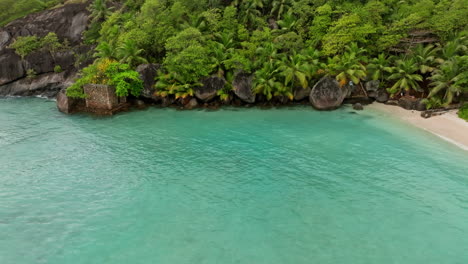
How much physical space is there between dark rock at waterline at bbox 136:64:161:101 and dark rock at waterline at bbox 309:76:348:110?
47.5ft

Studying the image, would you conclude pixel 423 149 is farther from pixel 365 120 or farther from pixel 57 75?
pixel 57 75

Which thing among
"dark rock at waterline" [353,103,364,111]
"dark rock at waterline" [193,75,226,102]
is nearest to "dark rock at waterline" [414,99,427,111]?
"dark rock at waterline" [353,103,364,111]

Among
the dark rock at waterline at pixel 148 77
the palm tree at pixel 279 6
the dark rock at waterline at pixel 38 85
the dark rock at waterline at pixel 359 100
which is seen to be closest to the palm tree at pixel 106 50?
the dark rock at waterline at pixel 148 77

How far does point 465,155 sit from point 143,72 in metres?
24.6

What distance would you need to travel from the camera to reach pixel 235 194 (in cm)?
1320

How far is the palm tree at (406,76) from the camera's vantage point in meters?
24.0

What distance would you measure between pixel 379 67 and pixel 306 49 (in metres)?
6.64

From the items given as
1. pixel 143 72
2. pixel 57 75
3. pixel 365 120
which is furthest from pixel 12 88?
pixel 365 120

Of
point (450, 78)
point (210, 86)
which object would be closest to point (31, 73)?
point (210, 86)

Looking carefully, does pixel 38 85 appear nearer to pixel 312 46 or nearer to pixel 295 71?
pixel 295 71

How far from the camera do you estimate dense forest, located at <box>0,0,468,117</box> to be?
24.5 metres

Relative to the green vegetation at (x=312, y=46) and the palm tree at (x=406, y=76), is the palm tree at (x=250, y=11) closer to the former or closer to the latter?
the green vegetation at (x=312, y=46)

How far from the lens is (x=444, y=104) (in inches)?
868

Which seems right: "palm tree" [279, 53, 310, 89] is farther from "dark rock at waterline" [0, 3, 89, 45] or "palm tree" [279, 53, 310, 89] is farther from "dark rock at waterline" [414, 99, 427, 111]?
"dark rock at waterline" [0, 3, 89, 45]
